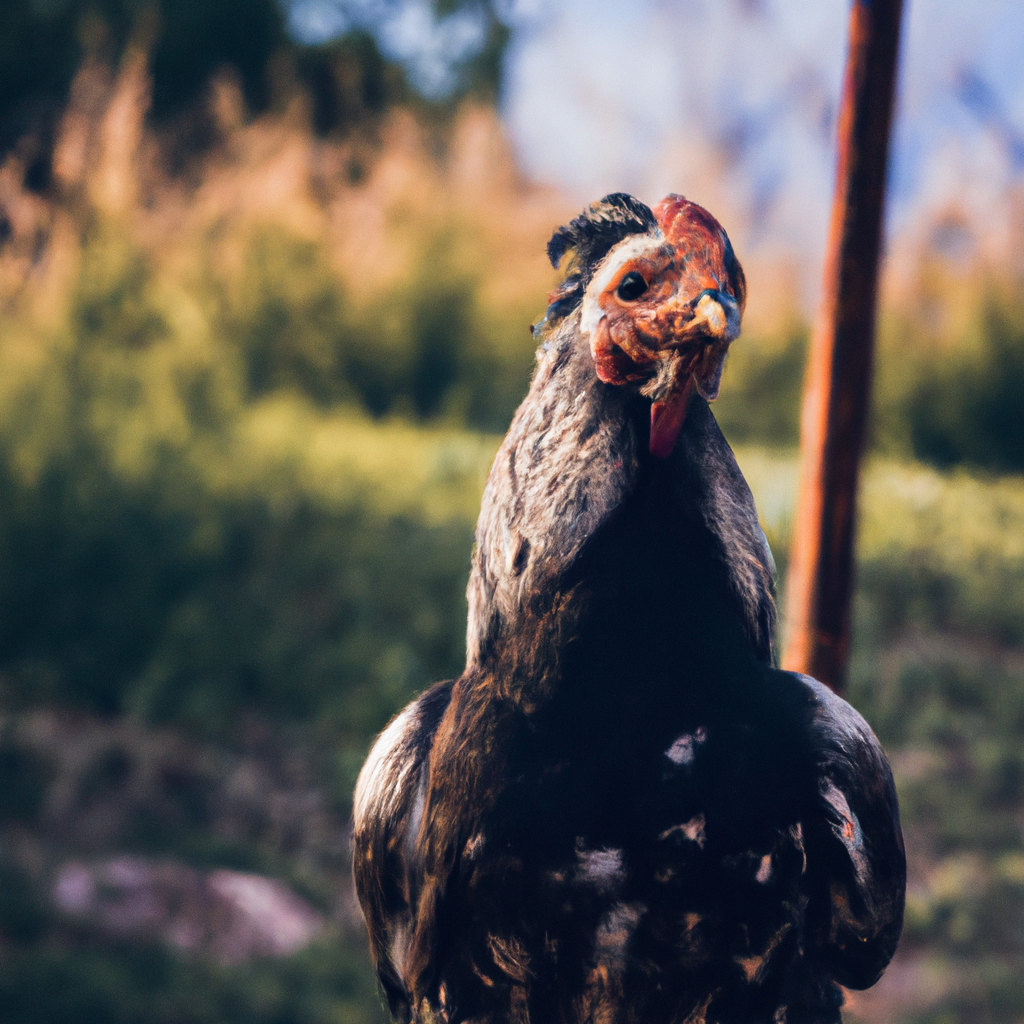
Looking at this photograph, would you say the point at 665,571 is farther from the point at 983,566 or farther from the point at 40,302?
the point at 40,302

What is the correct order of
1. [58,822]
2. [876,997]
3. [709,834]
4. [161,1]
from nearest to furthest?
Answer: 1. [709,834]
2. [876,997]
3. [58,822]
4. [161,1]

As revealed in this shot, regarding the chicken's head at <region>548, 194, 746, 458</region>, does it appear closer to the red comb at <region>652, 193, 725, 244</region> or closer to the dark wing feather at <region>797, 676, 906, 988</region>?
the red comb at <region>652, 193, 725, 244</region>

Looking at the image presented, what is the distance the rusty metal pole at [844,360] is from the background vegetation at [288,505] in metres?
1.74

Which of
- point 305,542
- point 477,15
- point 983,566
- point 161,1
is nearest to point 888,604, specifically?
point 983,566

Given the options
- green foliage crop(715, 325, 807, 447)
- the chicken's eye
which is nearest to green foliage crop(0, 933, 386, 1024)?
the chicken's eye

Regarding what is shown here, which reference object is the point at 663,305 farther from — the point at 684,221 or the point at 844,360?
the point at 844,360

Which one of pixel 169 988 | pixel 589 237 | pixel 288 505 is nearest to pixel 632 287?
pixel 589 237

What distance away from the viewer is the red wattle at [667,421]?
102 centimetres

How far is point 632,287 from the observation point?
101cm

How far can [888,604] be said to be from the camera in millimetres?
5516

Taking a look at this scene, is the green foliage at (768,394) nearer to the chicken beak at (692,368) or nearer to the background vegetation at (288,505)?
the background vegetation at (288,505)

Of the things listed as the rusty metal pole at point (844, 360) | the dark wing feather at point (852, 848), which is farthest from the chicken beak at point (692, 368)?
the rusty metal pole at point (844, 360)

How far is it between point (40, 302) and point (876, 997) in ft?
20.3

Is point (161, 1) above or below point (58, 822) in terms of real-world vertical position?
above
